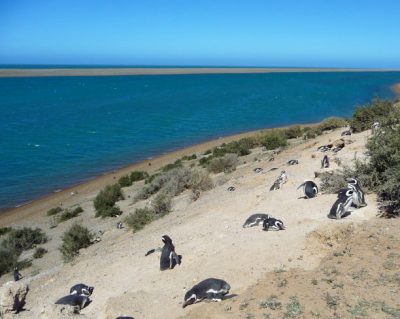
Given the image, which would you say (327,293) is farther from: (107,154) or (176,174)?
(107,154)

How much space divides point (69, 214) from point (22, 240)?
→ 340 cm

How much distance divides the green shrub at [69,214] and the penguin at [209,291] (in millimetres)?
14542

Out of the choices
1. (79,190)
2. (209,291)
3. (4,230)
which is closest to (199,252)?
(209,291)

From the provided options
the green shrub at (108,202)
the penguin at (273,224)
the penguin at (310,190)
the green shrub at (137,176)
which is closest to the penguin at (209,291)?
the penguin at (273,224)

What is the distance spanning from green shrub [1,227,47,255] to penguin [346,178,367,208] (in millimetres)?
13069

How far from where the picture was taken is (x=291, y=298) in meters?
7.75

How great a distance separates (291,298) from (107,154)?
106ft

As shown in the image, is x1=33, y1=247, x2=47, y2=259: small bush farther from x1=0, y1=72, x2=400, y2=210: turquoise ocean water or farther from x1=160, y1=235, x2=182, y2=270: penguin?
x1=0, y1=72, x2=400, y2=210: turquoise ocean water

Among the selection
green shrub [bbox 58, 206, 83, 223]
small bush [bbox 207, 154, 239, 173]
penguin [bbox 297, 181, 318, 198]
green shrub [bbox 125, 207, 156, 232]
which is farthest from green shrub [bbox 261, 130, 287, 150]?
penguin [bbox 297, 181, 318, 198]

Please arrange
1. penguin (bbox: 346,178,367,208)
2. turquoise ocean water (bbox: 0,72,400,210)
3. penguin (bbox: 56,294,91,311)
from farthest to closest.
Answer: turquoise ocean water (bbox: 0,72,400,210) < penguin (bbox: 346,178,367,208) < penguin (bbox: 56,294,91,311)

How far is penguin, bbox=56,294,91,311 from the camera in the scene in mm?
10164

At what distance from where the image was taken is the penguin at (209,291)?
8566 millimetres

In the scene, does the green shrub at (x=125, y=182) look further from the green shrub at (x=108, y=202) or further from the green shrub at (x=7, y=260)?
the green shrub at (x=7, y=260)

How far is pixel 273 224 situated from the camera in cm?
1128
